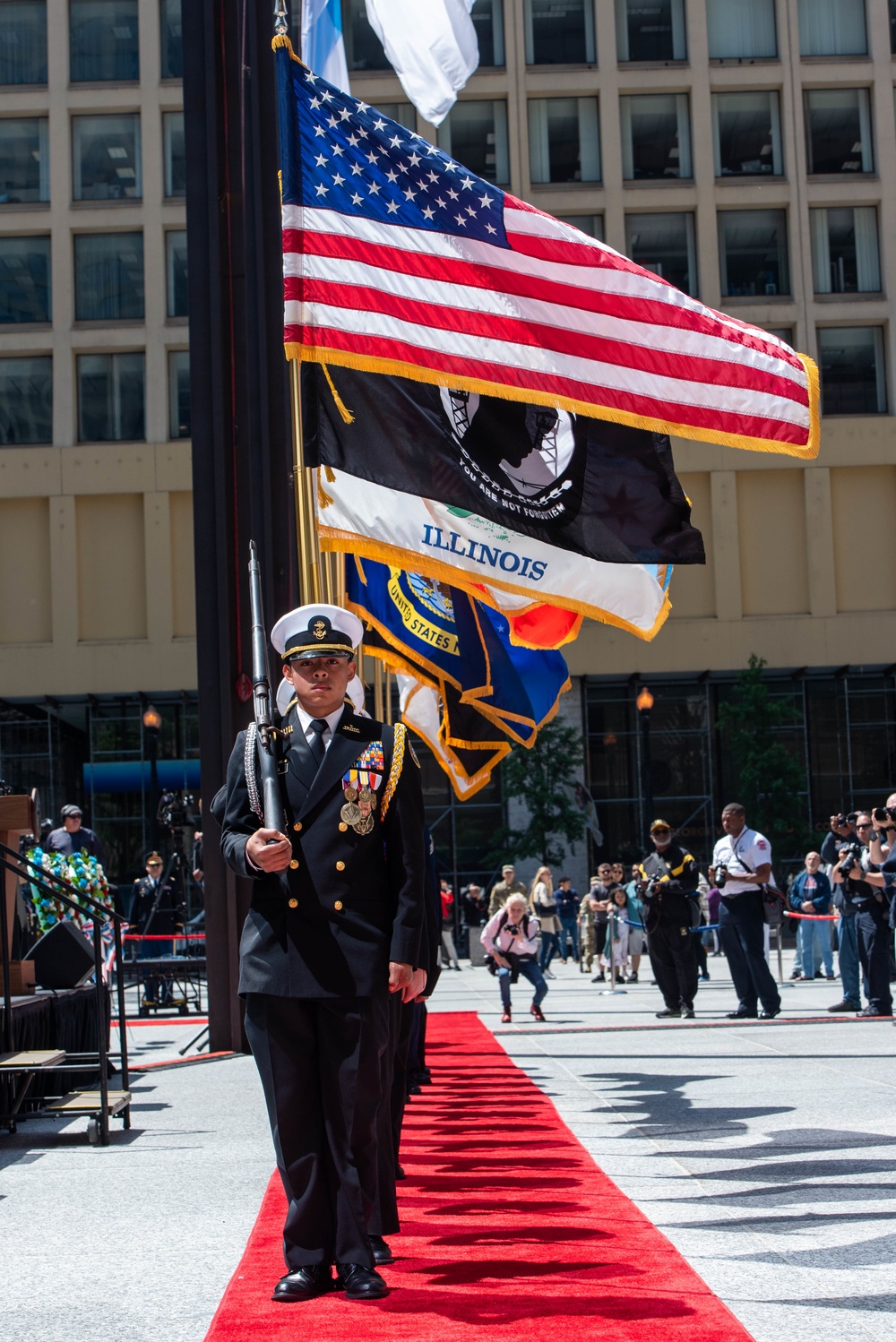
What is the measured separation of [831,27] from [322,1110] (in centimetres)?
4911

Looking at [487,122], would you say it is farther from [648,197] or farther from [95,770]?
[95,770]

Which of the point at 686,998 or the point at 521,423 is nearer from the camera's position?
the point at 521,423

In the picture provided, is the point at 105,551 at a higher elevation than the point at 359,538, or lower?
higher

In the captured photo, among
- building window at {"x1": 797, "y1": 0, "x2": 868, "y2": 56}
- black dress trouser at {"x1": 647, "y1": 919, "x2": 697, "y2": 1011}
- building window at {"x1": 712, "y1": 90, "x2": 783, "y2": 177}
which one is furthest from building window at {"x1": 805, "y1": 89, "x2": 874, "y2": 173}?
black dress trouser at {"x1": 647, "y1": 919, "x2": 697, "y2": 1011}

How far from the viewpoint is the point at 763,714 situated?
42.9 m

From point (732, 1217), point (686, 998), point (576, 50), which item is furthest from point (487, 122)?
point (732, 1217)

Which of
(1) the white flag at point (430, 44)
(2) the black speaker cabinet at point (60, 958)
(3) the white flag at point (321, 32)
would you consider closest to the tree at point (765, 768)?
(3) the white flag at point (321, 32)

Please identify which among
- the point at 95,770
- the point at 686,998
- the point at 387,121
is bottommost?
the point at 686,998

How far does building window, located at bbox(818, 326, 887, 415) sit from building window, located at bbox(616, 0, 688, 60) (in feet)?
31.1

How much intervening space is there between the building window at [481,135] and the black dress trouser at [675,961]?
117 feet

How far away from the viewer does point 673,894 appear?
1582 cm

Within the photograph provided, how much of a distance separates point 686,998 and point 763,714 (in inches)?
1082

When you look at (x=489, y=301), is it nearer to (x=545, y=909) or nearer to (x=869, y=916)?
(x=869, y=916)

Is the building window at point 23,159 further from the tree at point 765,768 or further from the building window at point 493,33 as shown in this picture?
the tree at point 765,768
